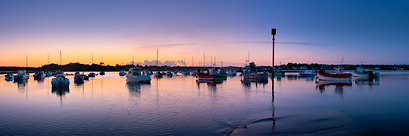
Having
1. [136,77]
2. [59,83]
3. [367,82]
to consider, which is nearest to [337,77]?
[367,82]

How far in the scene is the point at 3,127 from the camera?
11234 millimetres

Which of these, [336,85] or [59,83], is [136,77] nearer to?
[59,83]

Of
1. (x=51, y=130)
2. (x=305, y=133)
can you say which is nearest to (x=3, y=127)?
(x=51, y=130)

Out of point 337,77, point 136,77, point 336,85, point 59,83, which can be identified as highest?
point 136,77

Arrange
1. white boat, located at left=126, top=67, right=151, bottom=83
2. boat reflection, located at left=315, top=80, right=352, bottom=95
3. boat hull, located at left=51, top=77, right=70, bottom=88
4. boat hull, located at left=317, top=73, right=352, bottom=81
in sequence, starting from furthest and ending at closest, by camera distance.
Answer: boat hull, located at left=317, top=73, right=352, bottom=81
white boat, located at left=126, top=67, right=151, bottom=83
boat hull, located at left=51, top=77, right=70, bottom=88
boat reflection, located at left=315, top=80, right=352, bottom=95

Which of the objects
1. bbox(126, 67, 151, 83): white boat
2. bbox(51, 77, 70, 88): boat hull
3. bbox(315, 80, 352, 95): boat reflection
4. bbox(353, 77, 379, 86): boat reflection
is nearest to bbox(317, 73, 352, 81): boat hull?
bbox(353, 77, 379, 86): boat reflection

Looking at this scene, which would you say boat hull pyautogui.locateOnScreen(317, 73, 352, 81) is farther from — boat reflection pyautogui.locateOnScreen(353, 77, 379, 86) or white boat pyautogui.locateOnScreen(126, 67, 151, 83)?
white boat pyautogui.locateOnScreen(126, 67, 151, 83)

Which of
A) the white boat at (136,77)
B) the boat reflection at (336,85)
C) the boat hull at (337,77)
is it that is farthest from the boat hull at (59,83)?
the boat hull at (337,77)

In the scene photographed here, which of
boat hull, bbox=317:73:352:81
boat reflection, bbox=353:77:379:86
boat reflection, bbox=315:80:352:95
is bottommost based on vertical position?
boat reflection, bbox=353:77:379:86

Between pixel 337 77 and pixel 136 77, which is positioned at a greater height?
pixel 136 77

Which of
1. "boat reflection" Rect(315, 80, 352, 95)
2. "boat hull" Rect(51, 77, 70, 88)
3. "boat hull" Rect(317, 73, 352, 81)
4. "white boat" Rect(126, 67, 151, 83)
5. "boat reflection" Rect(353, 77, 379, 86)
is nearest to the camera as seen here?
"boat reflection" Rect(315, 80, 352, 95)

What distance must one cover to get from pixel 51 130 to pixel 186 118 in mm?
6262

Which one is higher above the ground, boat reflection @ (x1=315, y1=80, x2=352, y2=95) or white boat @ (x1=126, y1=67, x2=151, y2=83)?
white boat @ (x1=126, y1=67, x2=151, y2=83)

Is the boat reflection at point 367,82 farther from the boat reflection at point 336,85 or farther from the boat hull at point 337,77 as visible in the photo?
the boat reflection at point 336,85
